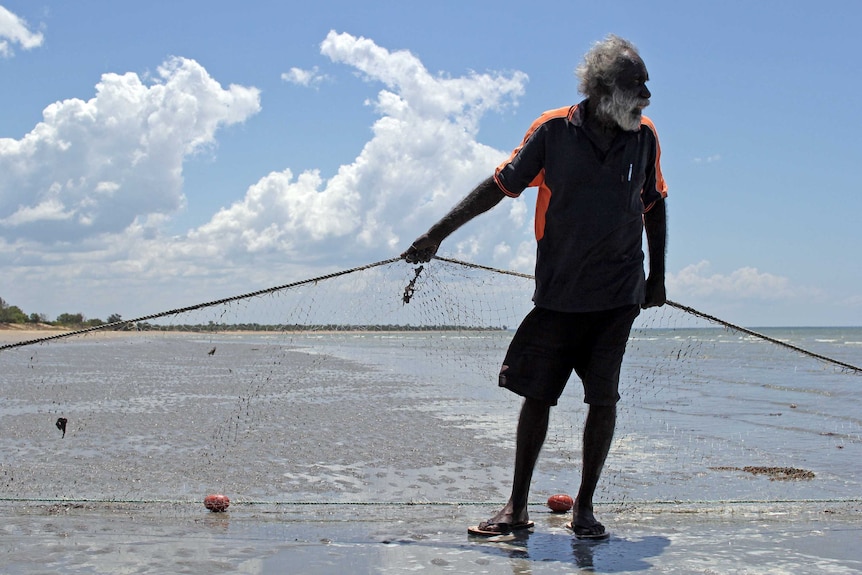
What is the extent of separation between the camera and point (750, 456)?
7.85 meters

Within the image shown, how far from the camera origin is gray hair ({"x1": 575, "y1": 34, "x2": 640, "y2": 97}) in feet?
12.0

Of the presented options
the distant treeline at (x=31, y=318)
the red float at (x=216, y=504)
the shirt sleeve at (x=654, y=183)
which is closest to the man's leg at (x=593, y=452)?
the shirt sleeve at (x=654, y=183)

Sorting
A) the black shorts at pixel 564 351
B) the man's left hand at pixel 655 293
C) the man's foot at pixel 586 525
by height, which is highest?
the man's left hand at pixel 655 293

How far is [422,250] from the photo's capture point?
4023 millimetres

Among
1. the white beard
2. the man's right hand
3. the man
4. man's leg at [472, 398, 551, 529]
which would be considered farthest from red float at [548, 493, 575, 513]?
the white beard

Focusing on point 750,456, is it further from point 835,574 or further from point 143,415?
point 143,415

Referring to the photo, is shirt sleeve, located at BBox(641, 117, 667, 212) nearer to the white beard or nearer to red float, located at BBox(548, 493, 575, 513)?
the white beard

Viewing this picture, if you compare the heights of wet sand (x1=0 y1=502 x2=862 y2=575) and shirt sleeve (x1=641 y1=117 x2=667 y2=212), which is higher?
shirt sleeve (x1=641 y1=117 x2=667 y2=212)

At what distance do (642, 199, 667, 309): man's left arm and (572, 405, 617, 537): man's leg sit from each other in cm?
59

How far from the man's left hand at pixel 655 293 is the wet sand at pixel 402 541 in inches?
43.4

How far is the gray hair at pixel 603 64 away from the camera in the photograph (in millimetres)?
3668

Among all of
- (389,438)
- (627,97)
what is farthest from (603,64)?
(389,438)

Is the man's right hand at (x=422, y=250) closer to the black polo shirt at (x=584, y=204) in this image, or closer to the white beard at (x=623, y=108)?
the black polo shirt at (x=584, y=204)

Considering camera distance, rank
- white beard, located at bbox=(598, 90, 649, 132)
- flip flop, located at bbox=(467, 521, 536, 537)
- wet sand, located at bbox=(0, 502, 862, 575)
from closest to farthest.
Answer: wet sand, located at bbox=(0, 502, 862, 575)
white beard, located at bbox=(598, 90, 649, 132)
flip flop, located at bbox=(467, 521, 536, 537)
